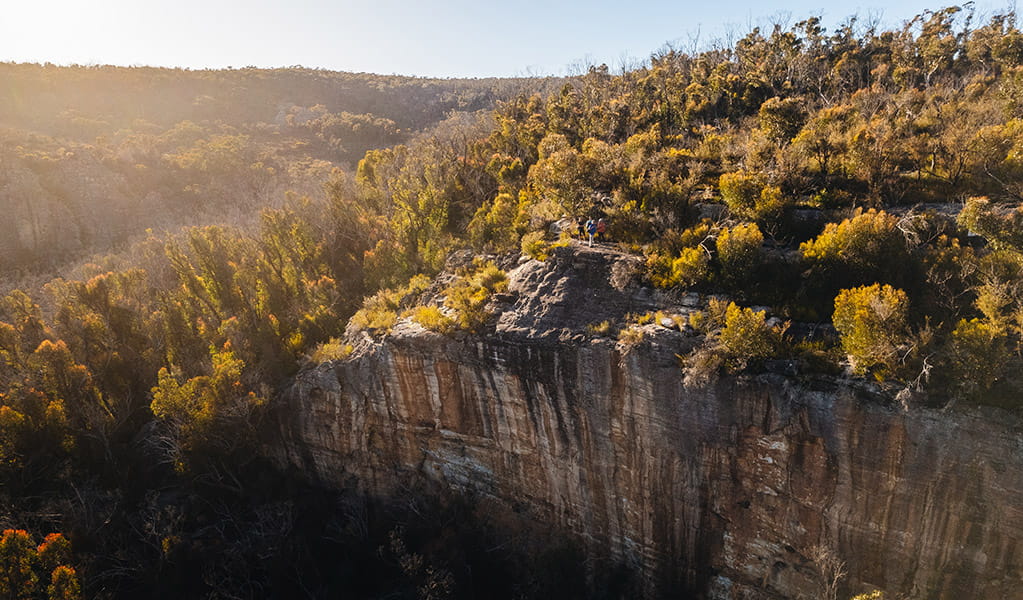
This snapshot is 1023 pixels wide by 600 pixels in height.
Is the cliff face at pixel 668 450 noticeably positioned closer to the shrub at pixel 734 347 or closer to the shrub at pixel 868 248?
the shrub at pixel 734 347

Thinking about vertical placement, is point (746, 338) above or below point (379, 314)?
above

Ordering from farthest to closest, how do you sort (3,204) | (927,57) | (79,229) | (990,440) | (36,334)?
1. (79,229)
2. (3,204)
3. (927,57)
4. (36,334)
5. (990,440)

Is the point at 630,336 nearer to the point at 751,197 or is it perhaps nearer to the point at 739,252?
the point at 739,252

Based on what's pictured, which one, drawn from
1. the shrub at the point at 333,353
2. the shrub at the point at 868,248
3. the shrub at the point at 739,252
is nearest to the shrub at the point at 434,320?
the shrub at the point at 333,353

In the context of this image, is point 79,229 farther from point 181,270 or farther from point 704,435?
point 704,435

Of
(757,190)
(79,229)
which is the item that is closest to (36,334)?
(79,229)

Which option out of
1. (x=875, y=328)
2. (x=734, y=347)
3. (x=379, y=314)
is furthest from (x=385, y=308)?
(x=875, y=328)
